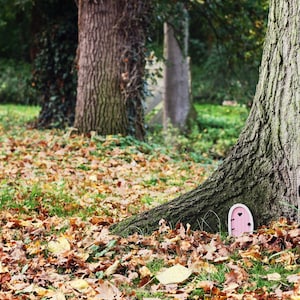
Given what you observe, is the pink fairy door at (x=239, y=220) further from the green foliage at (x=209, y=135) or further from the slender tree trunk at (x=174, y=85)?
the slender tree trunk at (x=174, y=85)

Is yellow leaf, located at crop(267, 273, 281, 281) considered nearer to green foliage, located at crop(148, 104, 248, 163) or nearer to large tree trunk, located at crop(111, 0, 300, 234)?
large tree trunk, located at crop(111, 0, 300, 234)

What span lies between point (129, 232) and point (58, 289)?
0.90m

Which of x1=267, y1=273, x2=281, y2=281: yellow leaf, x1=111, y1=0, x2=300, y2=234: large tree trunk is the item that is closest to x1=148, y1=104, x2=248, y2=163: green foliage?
x1=111, y1=0, x2=300, y2=234: large tree trunk

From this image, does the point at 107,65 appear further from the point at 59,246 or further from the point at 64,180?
the point at 59,246

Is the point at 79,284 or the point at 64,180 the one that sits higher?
the point at 64,180

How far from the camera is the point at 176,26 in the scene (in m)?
13.4

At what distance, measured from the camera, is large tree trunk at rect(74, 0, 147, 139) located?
9.07m

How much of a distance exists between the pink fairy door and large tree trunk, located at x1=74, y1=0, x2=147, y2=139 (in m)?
5.15

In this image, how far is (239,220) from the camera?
161 inches

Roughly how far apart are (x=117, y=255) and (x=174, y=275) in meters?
0.54

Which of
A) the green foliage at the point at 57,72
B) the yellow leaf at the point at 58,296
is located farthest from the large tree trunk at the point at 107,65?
the yellow leaf at the point at 58,296

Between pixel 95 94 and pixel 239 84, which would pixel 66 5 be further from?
pixel 239 84

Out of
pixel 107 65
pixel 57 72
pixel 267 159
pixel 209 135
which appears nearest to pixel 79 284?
pixel 267 159

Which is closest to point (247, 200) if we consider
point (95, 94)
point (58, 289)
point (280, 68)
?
point (280, 68)
